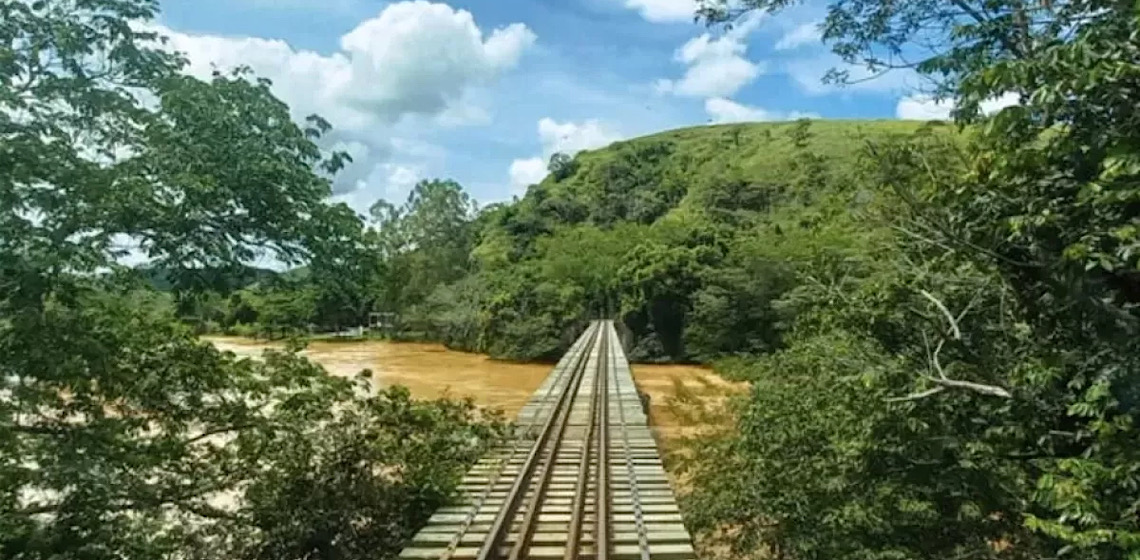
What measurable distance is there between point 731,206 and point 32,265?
66.0 metres

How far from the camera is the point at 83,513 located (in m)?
5.25

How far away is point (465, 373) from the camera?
37.8 meters

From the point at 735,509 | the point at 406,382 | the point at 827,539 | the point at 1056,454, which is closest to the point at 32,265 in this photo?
the point at 1056,454

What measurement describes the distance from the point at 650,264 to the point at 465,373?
12.6 meters

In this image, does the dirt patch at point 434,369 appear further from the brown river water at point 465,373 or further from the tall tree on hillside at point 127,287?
the tall tree on hillside at point 127,287

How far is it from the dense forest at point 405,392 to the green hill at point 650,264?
2879 millimetres

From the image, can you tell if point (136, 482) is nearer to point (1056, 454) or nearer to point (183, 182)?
point (183, 182)

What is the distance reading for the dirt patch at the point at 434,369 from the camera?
29.1 meters

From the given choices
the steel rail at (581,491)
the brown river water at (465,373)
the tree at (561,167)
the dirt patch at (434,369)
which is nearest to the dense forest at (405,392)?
the steel rail at (581,491)

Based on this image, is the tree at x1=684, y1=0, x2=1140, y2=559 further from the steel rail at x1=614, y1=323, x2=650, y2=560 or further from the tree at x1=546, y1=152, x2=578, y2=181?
the tree at x1=546, y1=152, x2=578, y2=181

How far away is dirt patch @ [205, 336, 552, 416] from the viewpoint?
29.1 meters

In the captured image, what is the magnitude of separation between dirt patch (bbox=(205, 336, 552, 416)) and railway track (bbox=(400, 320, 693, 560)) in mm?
10722

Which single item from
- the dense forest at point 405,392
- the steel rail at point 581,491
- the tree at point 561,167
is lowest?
the steel rail at point 581,491

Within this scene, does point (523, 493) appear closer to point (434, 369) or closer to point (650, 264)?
point (434, 369)
